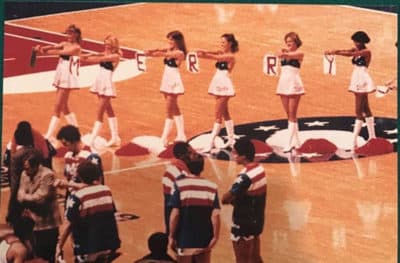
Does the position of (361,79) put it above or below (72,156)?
above

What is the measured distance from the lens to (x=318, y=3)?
12.9 ft

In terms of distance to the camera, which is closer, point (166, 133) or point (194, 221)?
point (194, 221)

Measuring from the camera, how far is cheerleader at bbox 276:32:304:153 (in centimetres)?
395

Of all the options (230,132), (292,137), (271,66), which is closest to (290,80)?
(271,66)

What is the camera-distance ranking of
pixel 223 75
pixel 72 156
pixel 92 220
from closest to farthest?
1. pixel 92 220
2. pixel 72 156
3. pixel 223 75

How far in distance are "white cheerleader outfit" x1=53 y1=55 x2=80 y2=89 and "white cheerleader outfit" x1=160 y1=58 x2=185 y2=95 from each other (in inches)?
16.0

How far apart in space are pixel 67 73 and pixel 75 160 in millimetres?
416

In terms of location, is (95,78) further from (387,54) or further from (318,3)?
(387,54)

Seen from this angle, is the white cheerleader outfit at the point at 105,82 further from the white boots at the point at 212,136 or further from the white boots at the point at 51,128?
the white boots at the point at 212,136

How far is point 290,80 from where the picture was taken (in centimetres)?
395

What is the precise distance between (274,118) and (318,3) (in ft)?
1.90

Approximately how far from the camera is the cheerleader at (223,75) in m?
3.94

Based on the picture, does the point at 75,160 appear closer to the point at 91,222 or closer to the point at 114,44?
the point at 91,222

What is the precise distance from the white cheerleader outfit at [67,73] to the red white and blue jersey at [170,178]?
592 millimetres
